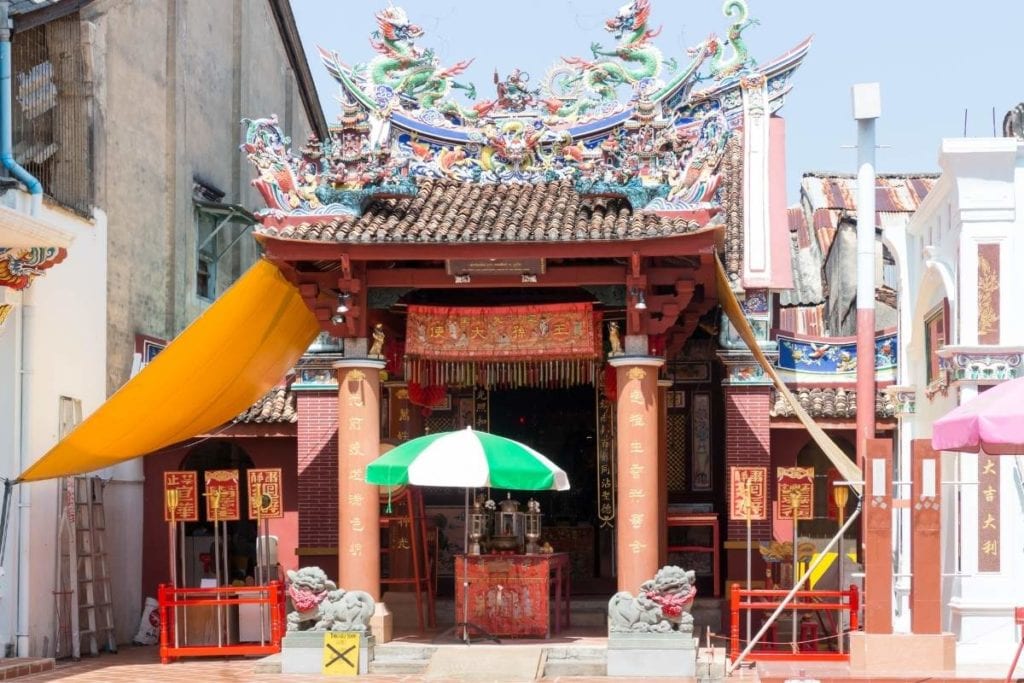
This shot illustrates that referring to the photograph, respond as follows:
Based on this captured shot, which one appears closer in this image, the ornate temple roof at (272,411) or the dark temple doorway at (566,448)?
the ornate temple roof at (272,411)

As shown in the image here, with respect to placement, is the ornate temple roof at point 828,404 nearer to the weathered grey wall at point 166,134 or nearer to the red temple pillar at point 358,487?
the red temple pillar at point 358,487

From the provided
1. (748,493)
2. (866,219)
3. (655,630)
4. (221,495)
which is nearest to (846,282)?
(866,219)

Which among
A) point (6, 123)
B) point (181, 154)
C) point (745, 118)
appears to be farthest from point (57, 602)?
point (745, 118)

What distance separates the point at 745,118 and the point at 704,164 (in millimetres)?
4144

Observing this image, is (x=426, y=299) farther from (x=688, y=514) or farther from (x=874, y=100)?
(x=874, y=100)

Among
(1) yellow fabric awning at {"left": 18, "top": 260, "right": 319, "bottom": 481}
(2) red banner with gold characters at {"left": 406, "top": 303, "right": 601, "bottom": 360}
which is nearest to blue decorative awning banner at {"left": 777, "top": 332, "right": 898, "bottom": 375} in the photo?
(2) red banner with gold characters at {"left": 406, "top": 303, "right": 601, "bottom": 360}

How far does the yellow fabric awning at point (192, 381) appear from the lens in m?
15.2

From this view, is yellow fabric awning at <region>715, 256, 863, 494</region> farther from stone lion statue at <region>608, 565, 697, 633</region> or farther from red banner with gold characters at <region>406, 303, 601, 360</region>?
stone lion statue at <region>608, 565, 697, 633</region>

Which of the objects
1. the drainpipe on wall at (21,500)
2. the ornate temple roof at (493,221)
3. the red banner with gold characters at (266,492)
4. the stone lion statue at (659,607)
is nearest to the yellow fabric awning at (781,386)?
the ornate temple roof at (493,221)

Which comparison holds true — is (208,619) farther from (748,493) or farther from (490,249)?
(748,493)

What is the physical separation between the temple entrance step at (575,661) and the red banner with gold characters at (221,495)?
3655 mm

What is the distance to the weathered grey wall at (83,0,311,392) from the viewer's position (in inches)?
718

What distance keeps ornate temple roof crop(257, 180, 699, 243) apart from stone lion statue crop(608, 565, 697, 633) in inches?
120

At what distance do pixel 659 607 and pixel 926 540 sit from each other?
2356mm
